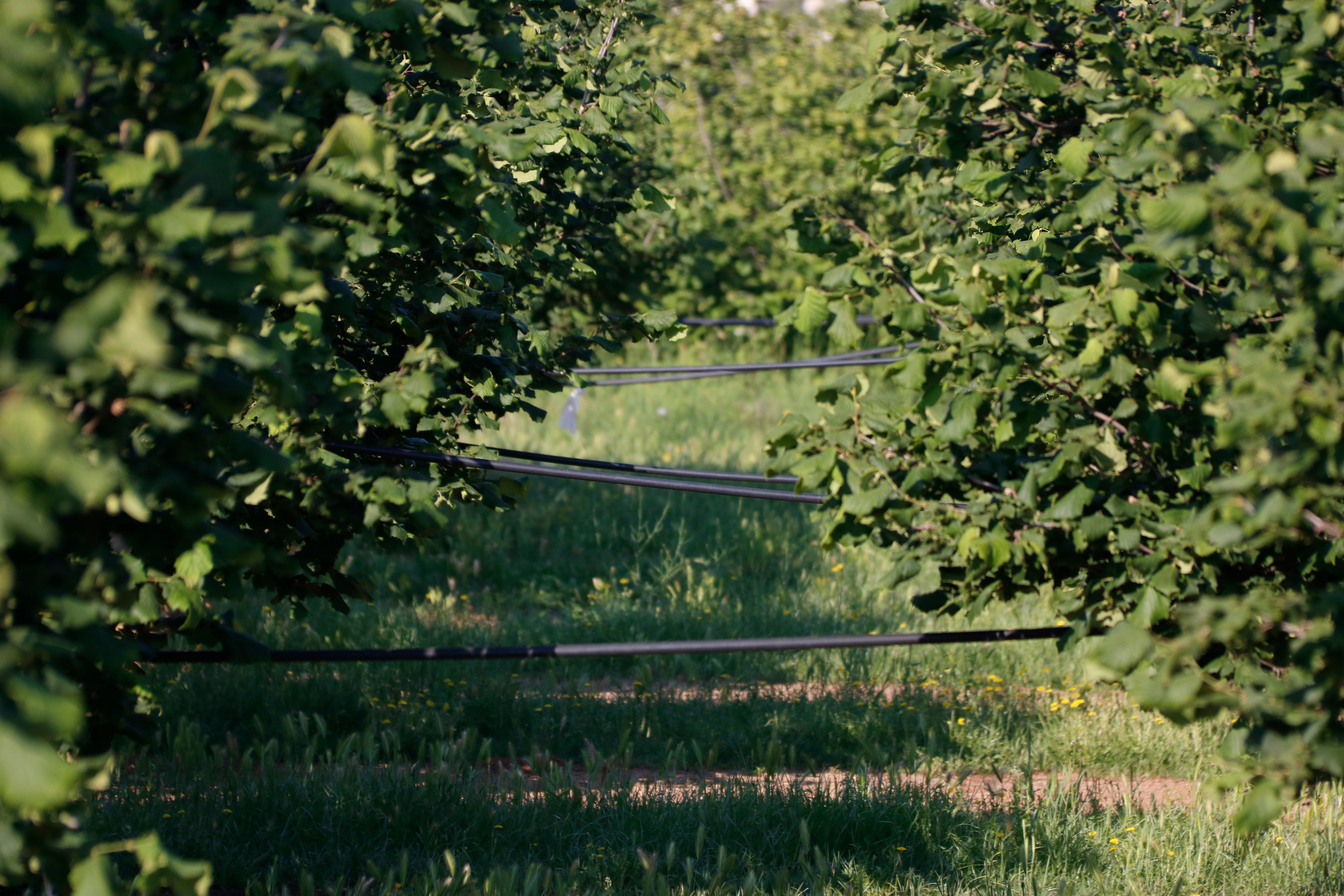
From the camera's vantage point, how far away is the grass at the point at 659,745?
310 cm

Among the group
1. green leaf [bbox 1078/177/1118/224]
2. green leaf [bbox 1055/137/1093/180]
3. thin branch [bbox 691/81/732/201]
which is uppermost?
thin branch [bbox 691/81/732/201]

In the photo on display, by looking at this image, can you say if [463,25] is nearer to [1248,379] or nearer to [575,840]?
[1248,379]

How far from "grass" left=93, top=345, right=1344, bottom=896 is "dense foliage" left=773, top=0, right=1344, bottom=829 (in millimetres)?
1341

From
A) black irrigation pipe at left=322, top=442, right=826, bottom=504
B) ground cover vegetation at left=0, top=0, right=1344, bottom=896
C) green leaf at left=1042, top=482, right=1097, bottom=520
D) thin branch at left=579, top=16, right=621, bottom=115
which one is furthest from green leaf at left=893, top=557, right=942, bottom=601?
green leaf at left=1042, top=482, right=1097, bottom=520

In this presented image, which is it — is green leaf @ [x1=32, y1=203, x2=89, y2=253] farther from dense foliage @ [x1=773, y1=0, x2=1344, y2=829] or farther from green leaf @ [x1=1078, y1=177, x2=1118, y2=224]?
green leaf @ [x1=1078, y1=177, x2=1118, y2=224]

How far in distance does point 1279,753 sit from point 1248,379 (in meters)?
0.62

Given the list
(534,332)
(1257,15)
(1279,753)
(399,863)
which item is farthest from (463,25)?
(399,863)

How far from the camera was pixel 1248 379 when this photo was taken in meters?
1.55

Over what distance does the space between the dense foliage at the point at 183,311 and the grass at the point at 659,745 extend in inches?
31.2

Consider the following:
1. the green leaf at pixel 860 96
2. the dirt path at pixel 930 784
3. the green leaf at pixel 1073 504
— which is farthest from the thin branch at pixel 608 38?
the dirt path at pixel 930 784

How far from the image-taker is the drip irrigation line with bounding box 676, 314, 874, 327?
5.54 m

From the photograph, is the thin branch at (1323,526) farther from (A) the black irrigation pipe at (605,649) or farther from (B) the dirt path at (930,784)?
(B) the dirt path at (930,784)

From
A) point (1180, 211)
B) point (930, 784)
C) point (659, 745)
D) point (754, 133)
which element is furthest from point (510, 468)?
point (754, 133)

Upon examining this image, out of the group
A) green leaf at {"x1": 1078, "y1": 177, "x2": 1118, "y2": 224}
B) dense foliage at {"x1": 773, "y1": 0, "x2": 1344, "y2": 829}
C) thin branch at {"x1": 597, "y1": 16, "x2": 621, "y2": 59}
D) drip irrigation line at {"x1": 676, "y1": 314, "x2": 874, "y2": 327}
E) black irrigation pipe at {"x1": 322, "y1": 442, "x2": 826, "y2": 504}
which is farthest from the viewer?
drip irrigation line at {"x1": 676, "y1": 314, "x2": 874, "y2": 327}
